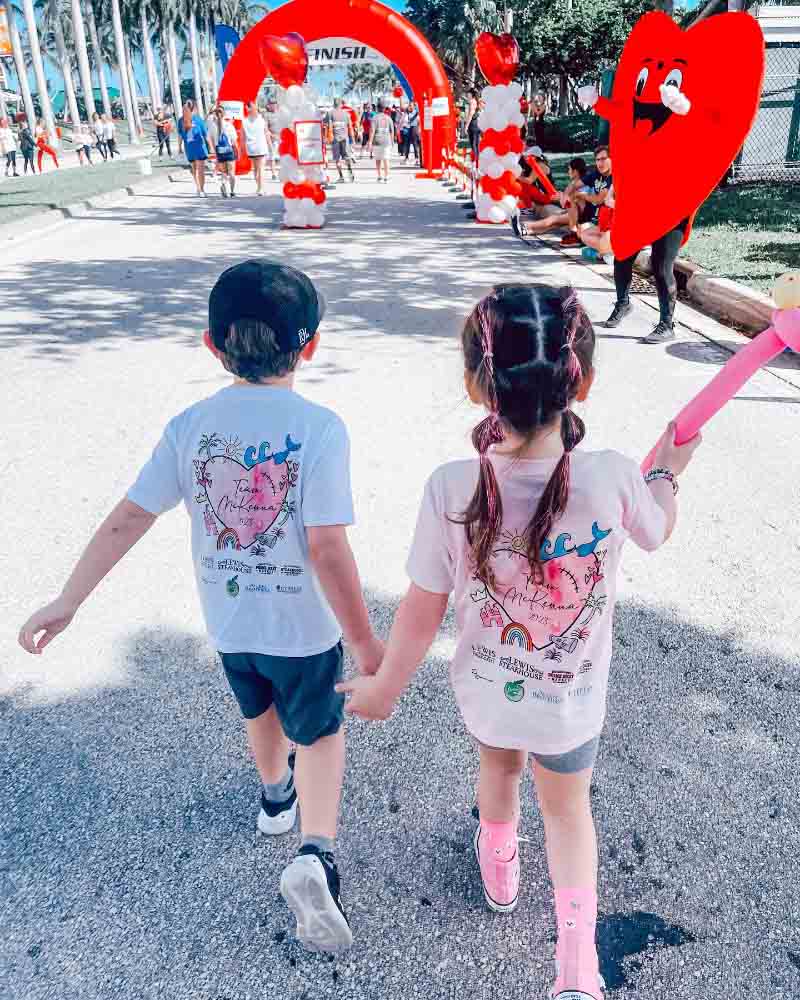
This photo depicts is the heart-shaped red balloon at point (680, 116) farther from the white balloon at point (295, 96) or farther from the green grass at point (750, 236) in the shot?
the white balloon at point (295, 96)

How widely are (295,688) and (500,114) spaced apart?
10.6 m

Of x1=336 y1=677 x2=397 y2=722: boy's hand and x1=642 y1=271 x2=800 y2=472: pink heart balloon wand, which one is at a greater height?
x1=642 y1=271 x2=800 y2=472: pink heart balloon wand

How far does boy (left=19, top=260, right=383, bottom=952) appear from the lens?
5.30ft

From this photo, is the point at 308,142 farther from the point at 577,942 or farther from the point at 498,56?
the point at 577,942

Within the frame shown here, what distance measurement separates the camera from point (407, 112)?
26969 millimetres

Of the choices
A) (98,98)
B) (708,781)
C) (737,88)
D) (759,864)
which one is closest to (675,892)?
(759,864)

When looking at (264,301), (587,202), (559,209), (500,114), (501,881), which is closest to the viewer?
(264,301)

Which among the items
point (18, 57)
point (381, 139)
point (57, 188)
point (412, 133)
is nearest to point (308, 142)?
point (381, 139)

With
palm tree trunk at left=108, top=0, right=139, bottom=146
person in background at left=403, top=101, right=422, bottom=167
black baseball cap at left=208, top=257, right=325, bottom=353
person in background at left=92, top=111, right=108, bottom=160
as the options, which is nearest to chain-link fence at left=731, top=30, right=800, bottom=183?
person in background at left=403, top=101, right=422, bottom=167

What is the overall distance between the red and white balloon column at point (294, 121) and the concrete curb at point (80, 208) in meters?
3.78

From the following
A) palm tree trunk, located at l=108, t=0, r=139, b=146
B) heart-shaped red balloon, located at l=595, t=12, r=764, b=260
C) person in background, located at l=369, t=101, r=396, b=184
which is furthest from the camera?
palm tree trunk, located at l=108, t=0, r=139, b=146

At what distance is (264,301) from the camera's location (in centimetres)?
158

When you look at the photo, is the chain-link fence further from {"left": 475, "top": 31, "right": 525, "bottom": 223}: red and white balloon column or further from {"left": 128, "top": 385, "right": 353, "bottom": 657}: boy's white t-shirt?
{"left": 128, "top": 385, "right": 353, "bottom": 657}: boy's white t-shirt

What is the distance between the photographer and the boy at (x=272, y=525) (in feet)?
5.30
